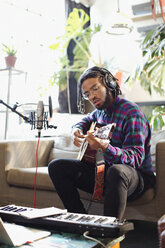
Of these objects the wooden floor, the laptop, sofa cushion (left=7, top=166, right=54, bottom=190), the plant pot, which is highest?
the plant pot

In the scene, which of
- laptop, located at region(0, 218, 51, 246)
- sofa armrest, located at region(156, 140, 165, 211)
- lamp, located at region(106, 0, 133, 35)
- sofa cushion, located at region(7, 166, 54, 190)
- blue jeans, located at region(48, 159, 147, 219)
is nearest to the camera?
laptop, located at region(0, 218, 51, 246)

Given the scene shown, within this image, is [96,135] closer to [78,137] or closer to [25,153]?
[78,137]

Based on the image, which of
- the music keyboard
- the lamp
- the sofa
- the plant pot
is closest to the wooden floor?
the sofa

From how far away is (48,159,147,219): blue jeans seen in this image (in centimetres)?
134

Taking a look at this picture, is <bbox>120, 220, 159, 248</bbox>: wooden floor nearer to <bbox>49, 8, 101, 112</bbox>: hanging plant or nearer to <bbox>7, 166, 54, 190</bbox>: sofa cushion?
<bbox>7, 166, 54, 190</bbox>: sofa cushion

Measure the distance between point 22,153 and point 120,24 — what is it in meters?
2.45

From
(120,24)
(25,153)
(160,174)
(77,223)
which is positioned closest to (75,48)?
(120,24)

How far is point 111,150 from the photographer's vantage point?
1463 mm

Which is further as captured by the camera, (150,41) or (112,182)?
(150,41)

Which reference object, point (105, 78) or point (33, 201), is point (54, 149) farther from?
point (105, 78)

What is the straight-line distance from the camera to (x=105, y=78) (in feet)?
5.57

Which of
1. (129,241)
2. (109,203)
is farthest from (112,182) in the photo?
(129,241)

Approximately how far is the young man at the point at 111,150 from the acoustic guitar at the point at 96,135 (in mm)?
38

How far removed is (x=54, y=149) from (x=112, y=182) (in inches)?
50.3
